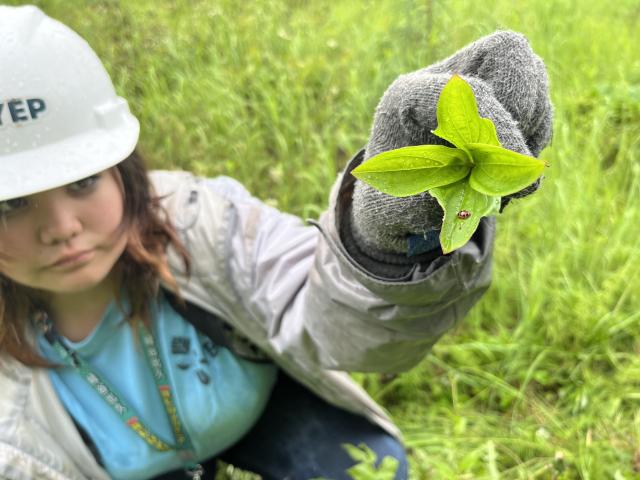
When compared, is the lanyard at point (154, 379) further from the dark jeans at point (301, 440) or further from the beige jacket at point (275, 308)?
the dark jeans at point (301, 440)

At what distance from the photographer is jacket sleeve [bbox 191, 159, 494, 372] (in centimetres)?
80

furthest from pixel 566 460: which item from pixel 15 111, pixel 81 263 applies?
pixel 15 111

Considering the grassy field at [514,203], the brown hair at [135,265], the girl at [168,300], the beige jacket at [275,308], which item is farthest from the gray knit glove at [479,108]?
the brown hair at [135,265]

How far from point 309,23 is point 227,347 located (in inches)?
82.7

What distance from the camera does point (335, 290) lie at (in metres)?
0.91

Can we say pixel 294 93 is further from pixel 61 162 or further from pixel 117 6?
pixel 61 162

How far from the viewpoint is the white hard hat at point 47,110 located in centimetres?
93

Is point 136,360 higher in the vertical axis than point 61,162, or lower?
lower

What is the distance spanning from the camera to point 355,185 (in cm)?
82

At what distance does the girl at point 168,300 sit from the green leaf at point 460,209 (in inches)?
8.1

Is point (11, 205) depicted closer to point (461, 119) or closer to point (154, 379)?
point (154, 379)

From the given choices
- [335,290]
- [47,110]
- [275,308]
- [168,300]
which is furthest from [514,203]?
[47,110]

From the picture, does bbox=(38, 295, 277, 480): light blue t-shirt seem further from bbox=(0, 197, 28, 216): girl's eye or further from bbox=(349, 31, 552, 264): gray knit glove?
bbox=(349, 31, 552, 264): gray knit glove

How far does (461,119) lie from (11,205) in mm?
810
